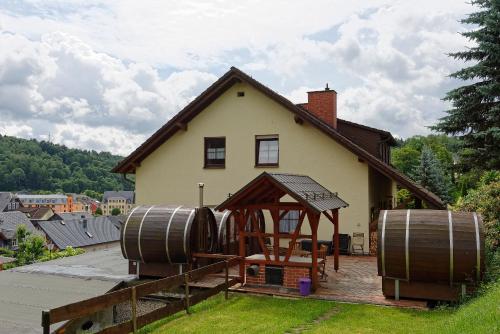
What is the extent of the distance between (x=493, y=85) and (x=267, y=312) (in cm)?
1383

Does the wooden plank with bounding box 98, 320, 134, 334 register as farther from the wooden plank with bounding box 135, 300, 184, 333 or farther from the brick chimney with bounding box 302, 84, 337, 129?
the brick chimney with bounding box 302, 84, 337, 129

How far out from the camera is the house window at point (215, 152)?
2144cm

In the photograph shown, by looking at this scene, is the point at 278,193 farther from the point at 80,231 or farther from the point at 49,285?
the point at 80,231

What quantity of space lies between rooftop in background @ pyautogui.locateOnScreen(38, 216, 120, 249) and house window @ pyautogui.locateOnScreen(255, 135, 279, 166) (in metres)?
60.3

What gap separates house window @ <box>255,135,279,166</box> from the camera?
2058 centimetres

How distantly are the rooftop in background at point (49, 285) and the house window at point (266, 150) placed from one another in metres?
7.41

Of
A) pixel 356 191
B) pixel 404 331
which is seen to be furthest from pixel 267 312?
pixel 356 191

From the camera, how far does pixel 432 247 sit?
10367mm

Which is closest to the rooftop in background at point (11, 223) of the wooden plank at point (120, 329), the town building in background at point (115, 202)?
the wooden plank at point (120, 329)

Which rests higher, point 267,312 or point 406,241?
point 406,241

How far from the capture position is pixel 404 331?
8.82 meters

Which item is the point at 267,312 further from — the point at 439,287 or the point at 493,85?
the point at 493,85

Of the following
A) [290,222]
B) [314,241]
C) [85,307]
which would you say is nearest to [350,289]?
[314,241]

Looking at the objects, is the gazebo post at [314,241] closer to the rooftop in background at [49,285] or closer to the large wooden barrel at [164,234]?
the large wooden barrel at [164,234]
